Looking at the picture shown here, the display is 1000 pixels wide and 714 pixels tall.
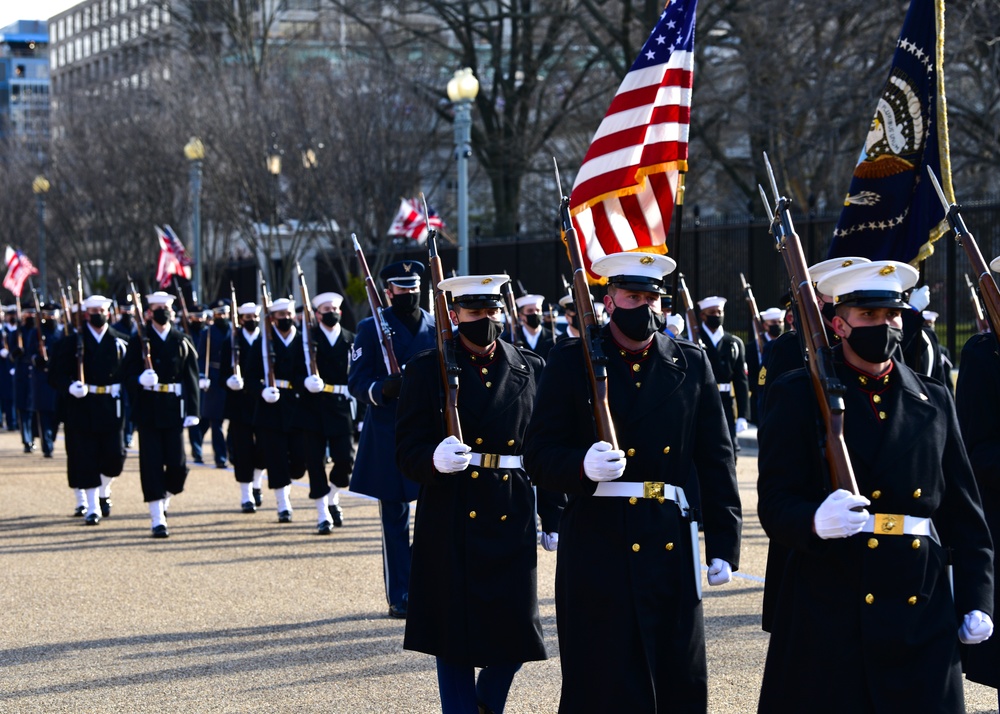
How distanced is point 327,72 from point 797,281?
92.6 ft

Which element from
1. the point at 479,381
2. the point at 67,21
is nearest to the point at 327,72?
the point at 479,381

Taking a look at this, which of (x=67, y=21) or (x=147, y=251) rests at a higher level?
(x=67, y=21)

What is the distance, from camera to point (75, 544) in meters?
11.4

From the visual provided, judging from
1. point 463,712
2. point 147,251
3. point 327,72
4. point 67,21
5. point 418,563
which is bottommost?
point 463,712

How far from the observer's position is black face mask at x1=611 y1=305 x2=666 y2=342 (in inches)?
199

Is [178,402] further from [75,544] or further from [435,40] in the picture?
[435,40]

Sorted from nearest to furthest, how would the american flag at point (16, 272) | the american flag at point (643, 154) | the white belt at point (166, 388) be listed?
1. the american flag at point (643, 154)
2. the white belt at point (166, 388)
3. the american flag at point (16, 272)

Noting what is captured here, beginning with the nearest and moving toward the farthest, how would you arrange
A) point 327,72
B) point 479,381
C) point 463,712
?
1. point 463,712
2. point 479,381
3. point 327,72

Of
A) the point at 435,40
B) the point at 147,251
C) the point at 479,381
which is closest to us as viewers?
the point at 479,381

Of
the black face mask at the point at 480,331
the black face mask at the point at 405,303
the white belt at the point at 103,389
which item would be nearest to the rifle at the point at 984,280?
the black face mask at the point at 480,331

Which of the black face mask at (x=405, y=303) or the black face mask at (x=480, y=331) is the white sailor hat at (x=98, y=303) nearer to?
the black face mask at (x=405, y=303)

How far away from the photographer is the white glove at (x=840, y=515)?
4.14m

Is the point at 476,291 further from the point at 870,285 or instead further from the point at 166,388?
the point at 166,388

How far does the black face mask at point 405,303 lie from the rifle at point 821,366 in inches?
172
